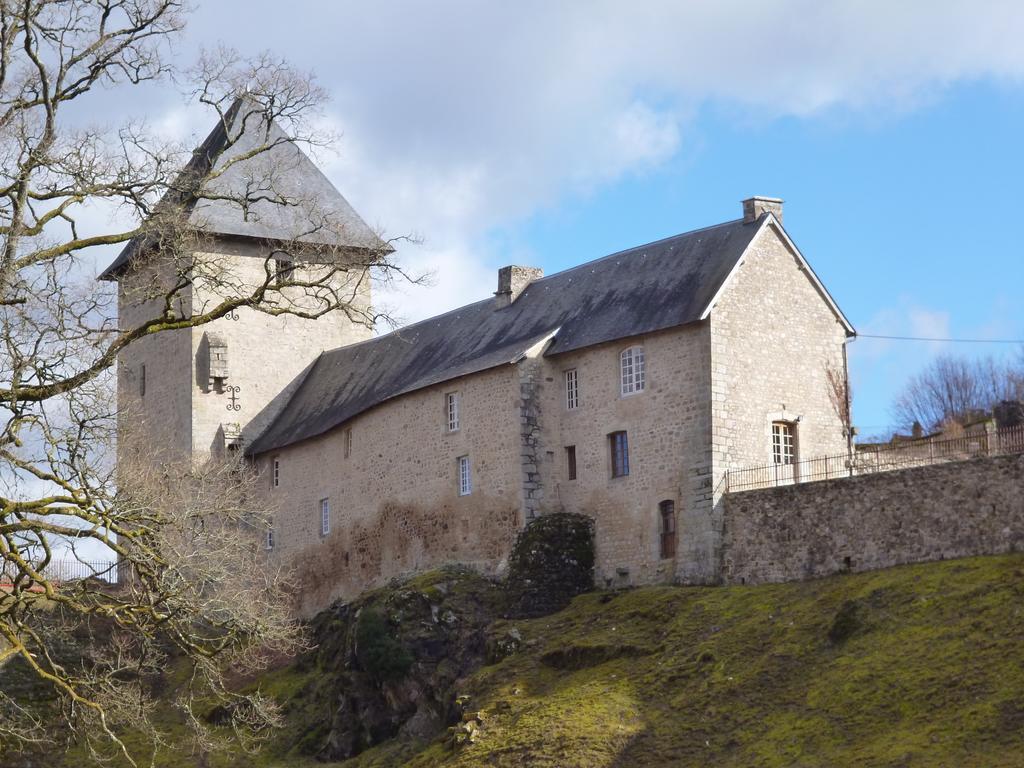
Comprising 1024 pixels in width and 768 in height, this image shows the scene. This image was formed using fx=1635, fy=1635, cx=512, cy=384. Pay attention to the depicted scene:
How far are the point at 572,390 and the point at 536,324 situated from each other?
8.15 feet

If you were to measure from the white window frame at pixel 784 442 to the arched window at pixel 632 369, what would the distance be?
281cm

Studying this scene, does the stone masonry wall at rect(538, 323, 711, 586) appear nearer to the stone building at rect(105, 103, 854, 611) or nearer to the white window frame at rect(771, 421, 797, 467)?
the stone building at rect(105, 103, 854, 611)

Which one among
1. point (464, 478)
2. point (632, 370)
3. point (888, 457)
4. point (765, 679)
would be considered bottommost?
point (765, 679)

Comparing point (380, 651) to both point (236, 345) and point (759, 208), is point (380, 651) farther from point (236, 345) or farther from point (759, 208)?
point (236, 345)

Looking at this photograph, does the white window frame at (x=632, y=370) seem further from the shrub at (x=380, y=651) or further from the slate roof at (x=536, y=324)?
the shrub at (x=380, y=651)

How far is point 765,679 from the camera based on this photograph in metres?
26.5

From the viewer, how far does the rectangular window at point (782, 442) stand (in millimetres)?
32719

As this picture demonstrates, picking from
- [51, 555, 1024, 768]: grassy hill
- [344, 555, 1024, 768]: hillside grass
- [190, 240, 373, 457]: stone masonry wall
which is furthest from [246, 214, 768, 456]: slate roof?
[344, 555, 1024, 768]: hillside grass

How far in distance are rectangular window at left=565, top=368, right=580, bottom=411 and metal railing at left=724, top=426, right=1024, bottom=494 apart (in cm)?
429

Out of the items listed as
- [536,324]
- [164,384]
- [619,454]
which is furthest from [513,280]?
[164,384]

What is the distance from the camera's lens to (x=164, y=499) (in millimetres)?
25391

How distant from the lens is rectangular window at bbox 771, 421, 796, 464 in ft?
107

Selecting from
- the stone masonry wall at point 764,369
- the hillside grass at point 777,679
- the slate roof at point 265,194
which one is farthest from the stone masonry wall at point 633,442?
the slate roof at point 265,194

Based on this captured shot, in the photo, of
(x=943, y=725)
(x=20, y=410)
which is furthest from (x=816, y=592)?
(x=20, y=410)
